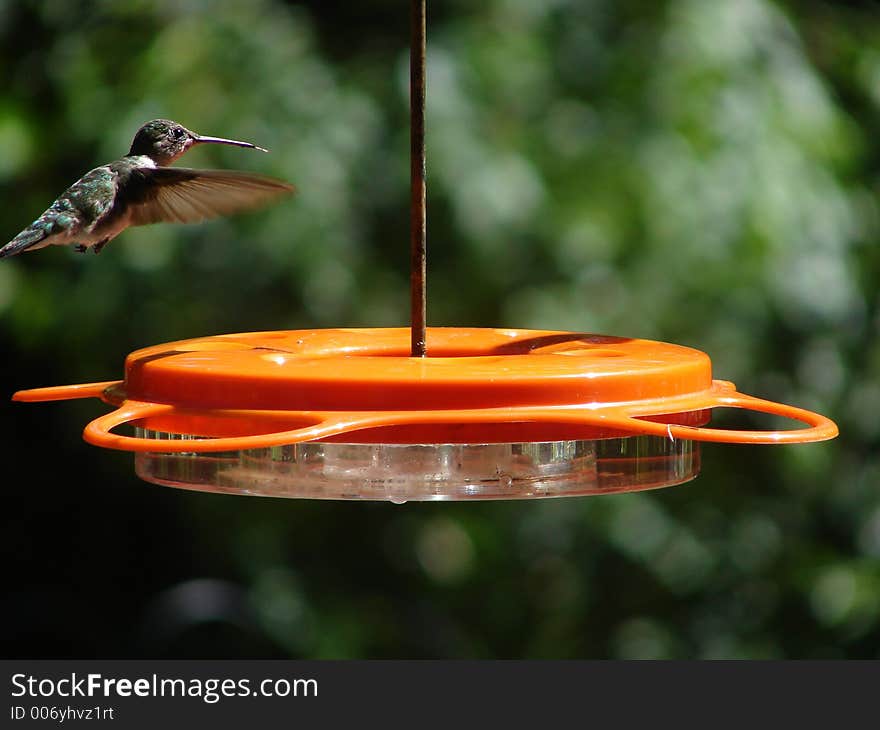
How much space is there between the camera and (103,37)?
385cm

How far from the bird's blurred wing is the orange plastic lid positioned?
502 mm

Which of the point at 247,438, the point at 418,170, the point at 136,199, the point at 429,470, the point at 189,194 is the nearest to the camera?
the point at 247,438

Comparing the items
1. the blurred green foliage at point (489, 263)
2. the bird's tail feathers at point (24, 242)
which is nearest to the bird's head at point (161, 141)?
the bird's tail feathers at point (24, 242)

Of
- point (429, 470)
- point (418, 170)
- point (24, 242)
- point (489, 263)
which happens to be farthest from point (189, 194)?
point (489, 263)

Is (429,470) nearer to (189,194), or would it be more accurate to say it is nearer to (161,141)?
(189,194)

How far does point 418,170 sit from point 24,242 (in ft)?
3.27

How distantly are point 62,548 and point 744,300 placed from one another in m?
2.55

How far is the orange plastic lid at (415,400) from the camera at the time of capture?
152 centimetres

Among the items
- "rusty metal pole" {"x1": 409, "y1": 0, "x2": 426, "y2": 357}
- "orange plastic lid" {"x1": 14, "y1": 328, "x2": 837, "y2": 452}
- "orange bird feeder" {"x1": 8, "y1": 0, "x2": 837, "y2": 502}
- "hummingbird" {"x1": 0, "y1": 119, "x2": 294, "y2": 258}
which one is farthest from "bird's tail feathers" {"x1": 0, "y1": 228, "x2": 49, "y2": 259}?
"rusty metal pole" {"x1": 409, "y1": 0, "x2": 426, "y2": 357}

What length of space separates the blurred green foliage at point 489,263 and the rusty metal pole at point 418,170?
1.74 meters

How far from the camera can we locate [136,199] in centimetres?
→ 257

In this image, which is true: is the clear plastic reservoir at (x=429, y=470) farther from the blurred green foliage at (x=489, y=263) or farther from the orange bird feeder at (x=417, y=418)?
the blurred green foliage at (x=489, y=263)

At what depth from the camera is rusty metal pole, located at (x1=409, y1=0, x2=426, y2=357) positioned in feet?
5.91

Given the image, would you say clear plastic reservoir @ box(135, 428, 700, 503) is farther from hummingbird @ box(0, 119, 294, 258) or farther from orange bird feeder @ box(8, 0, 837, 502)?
hummingbird @ box(0, 119, 294, 258)
